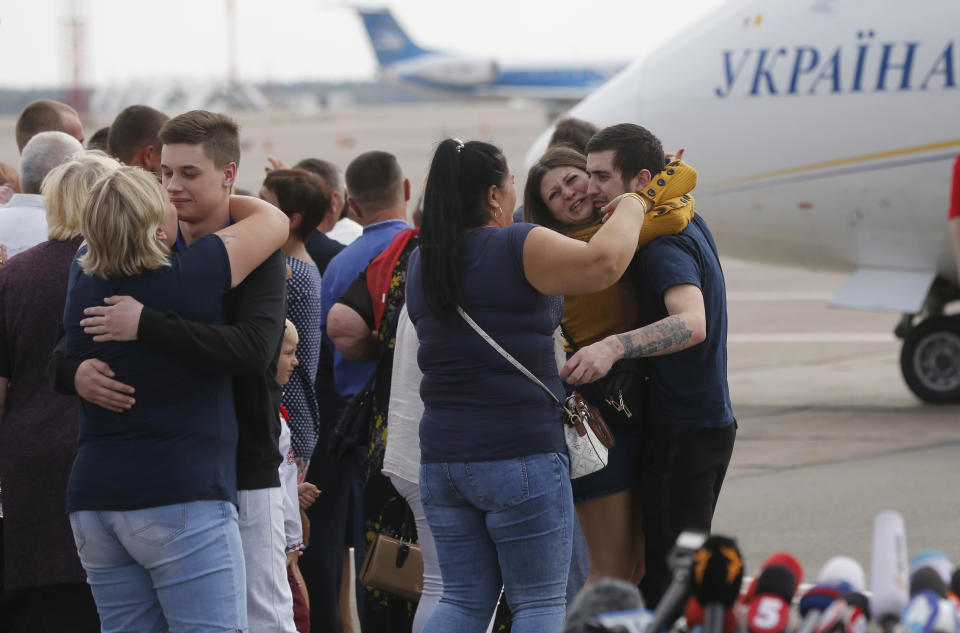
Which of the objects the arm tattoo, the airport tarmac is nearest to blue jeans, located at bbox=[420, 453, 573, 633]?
the arm tattoo

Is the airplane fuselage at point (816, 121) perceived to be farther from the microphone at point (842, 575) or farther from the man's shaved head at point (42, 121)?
the microphone at point (842, 575)

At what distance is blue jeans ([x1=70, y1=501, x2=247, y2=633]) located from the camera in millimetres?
2959

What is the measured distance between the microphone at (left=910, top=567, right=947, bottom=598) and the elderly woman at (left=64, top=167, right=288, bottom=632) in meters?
1.69

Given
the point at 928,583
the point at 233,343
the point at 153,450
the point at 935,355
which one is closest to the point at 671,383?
the point at 233,343

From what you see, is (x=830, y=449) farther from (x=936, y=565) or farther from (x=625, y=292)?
(x=936, y=565)

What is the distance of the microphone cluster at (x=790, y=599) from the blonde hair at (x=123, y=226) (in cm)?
153

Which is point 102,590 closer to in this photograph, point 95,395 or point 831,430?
Answer: point 95,395

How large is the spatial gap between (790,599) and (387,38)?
8811 centimetres

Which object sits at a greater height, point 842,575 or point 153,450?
point 842,575

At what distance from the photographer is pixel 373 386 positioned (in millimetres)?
4145

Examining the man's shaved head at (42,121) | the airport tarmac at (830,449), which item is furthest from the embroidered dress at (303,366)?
the airport tarmac at (830,449)

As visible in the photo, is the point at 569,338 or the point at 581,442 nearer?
the point at 581,442

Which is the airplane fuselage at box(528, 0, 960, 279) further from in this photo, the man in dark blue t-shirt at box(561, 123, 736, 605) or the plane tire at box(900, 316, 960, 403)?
the man in dark blue t-shirt at box(561, 123, 736, 605)

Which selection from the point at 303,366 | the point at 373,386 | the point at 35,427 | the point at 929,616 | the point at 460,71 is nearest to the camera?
the point at 929,616
